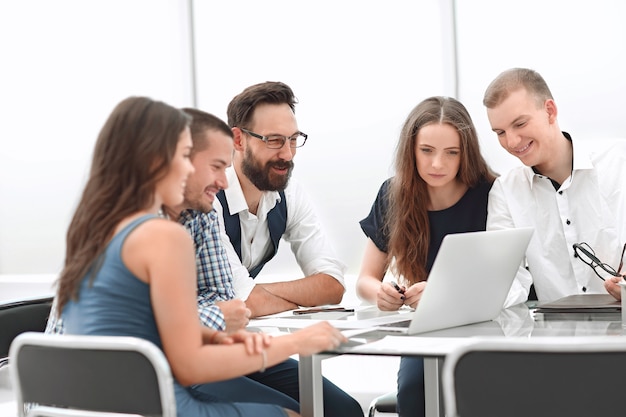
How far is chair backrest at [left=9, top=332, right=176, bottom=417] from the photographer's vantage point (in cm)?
171

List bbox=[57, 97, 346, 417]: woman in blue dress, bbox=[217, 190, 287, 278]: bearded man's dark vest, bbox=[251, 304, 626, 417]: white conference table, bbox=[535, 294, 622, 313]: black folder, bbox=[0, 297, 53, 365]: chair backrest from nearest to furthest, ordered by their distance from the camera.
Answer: bbox=[57, 97, 346, 417]: woman in blue dress < bbox=[251, 304, 626, 417]: white conference table < bbox=[535, 294, 622, 313]: black folder < bbox=[217, 190, 287, 278]: bearded man's dark vest < bbox=[0, 297, 53, 365]: chair backrest

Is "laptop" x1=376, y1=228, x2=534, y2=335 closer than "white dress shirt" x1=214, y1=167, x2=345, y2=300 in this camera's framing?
Yes

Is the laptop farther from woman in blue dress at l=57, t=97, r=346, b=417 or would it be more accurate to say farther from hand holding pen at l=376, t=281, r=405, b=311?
woman in blue dress at l=57, t=97, r=346, b=417

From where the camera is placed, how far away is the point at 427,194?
3.15 meters

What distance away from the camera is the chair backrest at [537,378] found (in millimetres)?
1567

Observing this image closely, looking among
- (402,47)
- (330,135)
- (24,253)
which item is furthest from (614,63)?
(24,253)

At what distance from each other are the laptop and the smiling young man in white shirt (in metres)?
0.55

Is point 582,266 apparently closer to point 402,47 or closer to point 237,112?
point 237,112

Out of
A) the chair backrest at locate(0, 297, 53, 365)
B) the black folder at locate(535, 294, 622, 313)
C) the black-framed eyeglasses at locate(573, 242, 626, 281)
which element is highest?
the black-framed eyeglasses at locate(573, 242, 626, 281)

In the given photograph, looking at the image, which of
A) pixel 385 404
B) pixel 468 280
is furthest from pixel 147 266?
pixel 385 404

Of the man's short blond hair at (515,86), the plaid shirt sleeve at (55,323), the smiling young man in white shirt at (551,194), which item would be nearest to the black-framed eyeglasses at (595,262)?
the smiling young man in white shirt at (551,194)

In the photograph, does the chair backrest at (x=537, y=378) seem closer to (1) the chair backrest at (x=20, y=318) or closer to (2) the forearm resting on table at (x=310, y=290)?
(2) the forearm resting on table at (x=310, y=290)

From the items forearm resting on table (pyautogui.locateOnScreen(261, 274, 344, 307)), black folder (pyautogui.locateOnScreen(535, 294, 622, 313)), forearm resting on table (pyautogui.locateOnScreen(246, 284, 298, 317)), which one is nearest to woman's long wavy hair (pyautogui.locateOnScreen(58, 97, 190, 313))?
forearm resting on table (pyautogui.locateOnScreen(246, 284, 298, 317))

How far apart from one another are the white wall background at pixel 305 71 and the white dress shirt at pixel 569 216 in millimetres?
1460
